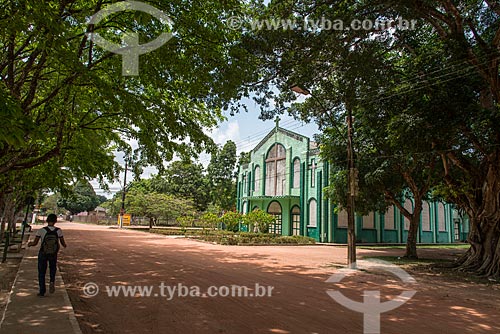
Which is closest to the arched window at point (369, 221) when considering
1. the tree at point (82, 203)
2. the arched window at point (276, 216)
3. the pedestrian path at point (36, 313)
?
the arched window at point (276, 216)

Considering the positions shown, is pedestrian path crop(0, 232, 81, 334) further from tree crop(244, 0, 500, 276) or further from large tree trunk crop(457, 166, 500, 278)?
large tree trunk crop(457, 166, 500, 278)

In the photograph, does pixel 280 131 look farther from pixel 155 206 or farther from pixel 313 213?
pixel 155 206

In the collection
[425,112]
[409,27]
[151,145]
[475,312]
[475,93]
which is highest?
[409,27]

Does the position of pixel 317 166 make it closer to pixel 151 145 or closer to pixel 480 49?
pixel 480 49

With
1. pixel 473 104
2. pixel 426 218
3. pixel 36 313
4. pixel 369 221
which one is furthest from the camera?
pixel 426 218

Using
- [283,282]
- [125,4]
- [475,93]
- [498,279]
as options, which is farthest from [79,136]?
[498,279]

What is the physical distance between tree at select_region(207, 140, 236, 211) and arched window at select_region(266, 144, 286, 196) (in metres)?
19.9

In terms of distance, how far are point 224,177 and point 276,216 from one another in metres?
23.3

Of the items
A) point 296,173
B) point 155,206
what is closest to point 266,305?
point 296,173

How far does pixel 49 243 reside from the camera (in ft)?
25.5

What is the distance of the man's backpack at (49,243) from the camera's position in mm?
7730

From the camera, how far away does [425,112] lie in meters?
12.6

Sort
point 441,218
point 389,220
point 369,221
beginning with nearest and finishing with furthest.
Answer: point 369,221 < point 389,220 < point 441,218

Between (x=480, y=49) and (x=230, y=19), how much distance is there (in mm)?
8645
